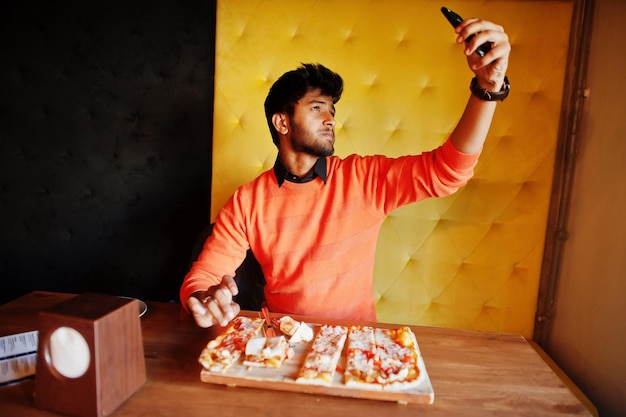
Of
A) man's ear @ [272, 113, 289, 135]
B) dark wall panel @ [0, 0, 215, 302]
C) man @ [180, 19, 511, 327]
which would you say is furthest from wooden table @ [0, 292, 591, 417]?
dark wall panel @ [0, 0, 215, 302]

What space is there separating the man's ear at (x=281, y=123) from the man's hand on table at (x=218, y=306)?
94cm

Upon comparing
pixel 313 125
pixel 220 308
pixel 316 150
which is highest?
pixel 313 125

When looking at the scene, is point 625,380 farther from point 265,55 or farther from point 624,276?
point 265,55

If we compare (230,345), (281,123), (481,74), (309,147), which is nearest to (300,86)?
(281,123)

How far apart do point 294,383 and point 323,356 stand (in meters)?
0.11

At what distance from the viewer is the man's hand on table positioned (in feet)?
3.50

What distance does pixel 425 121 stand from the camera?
6.33ft

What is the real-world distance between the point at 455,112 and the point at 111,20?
209 cm

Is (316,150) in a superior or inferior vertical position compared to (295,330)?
superior

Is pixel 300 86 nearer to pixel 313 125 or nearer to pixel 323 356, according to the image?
pixel 313 125

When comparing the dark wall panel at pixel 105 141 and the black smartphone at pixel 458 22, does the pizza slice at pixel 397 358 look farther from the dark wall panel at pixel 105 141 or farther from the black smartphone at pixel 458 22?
the dark wall panel at pixel 105 141

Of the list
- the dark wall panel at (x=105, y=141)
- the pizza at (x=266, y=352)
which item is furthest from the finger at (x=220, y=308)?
the dark wall panel at (x=105, y=141)

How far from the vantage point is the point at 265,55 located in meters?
1.99

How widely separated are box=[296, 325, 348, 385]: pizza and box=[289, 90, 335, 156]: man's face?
865mm
